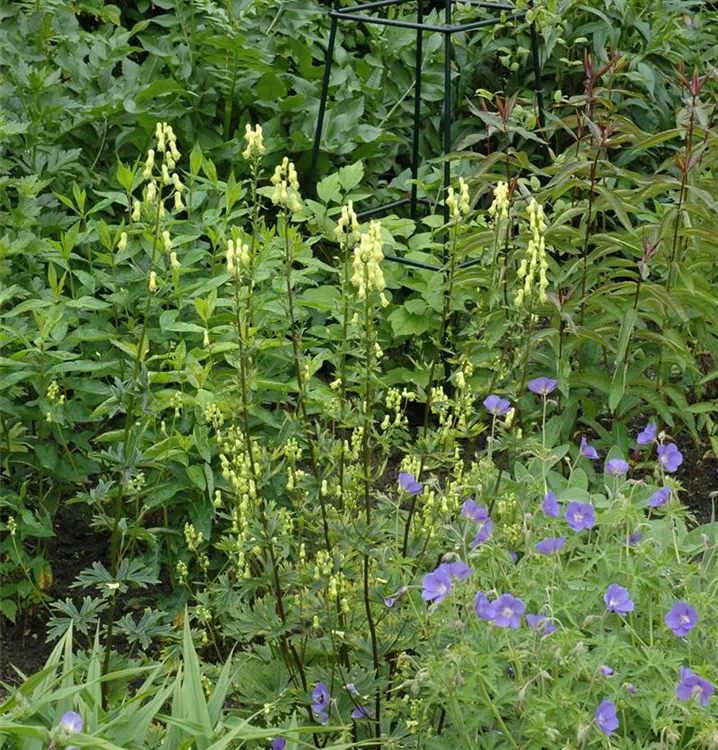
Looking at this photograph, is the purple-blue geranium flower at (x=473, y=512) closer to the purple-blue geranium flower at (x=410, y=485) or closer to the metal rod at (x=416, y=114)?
the purple-blue geranium flower at (x=410, y=485)

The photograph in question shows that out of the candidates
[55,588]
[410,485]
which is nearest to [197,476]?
[55,588]

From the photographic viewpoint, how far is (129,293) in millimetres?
3490

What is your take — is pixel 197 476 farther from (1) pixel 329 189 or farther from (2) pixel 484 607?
(1) pixel 329 189

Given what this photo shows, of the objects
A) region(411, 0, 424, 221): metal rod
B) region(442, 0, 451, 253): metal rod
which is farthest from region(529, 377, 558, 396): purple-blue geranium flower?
region(411, 0, 424, 221): metal rod

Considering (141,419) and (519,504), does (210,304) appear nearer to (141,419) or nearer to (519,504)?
(141,419)

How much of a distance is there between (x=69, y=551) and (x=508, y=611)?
5.83 feet

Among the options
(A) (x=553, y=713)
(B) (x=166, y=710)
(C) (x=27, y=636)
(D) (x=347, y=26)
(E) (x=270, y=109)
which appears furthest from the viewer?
(D) (x=347, y=26)

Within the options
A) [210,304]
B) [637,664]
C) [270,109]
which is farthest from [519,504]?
[270,109]

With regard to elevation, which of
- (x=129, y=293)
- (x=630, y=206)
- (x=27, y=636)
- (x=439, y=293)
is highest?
(x=630, y=206)

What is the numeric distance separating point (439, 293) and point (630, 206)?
33.2 inches

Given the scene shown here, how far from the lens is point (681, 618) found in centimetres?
238

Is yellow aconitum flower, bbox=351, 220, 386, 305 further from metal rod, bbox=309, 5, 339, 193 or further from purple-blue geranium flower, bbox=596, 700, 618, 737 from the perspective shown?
metal rod, bbox=309, 5, 339, 193

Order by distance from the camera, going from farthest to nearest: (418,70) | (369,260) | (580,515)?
(418,70), (580,515), (369,260)

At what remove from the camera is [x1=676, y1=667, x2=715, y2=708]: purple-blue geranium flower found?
2209 millimetres
